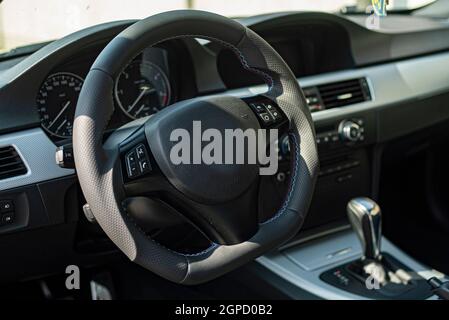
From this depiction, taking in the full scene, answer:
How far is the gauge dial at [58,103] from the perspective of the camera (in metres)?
1.54

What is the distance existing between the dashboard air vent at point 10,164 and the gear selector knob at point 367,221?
94 centimetres

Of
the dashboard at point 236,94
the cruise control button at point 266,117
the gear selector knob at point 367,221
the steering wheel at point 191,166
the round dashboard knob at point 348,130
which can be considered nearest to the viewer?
the steering wheel at point 191,166

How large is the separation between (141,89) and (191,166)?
51 cm

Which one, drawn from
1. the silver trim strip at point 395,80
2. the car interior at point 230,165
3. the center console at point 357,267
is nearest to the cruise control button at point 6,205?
the car interior at point 230,165

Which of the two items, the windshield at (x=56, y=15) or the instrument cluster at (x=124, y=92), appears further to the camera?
the windshield at (x=56, y=15)

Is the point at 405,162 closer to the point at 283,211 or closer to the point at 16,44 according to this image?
the point at 283,211

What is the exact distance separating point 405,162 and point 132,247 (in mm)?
1583

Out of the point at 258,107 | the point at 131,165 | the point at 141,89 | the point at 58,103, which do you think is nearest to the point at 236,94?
the point at 141,89

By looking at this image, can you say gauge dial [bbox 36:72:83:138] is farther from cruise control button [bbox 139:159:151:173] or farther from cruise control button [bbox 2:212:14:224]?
cruise control button [bbox 139:159:151:173]

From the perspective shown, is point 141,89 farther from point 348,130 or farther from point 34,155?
point 348,130

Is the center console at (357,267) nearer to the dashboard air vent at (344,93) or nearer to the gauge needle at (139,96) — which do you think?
the dashboard air vent at (344,93)

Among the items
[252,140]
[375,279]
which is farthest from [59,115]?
[375,279]

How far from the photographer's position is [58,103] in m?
1.57

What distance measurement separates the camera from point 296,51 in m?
2.10
